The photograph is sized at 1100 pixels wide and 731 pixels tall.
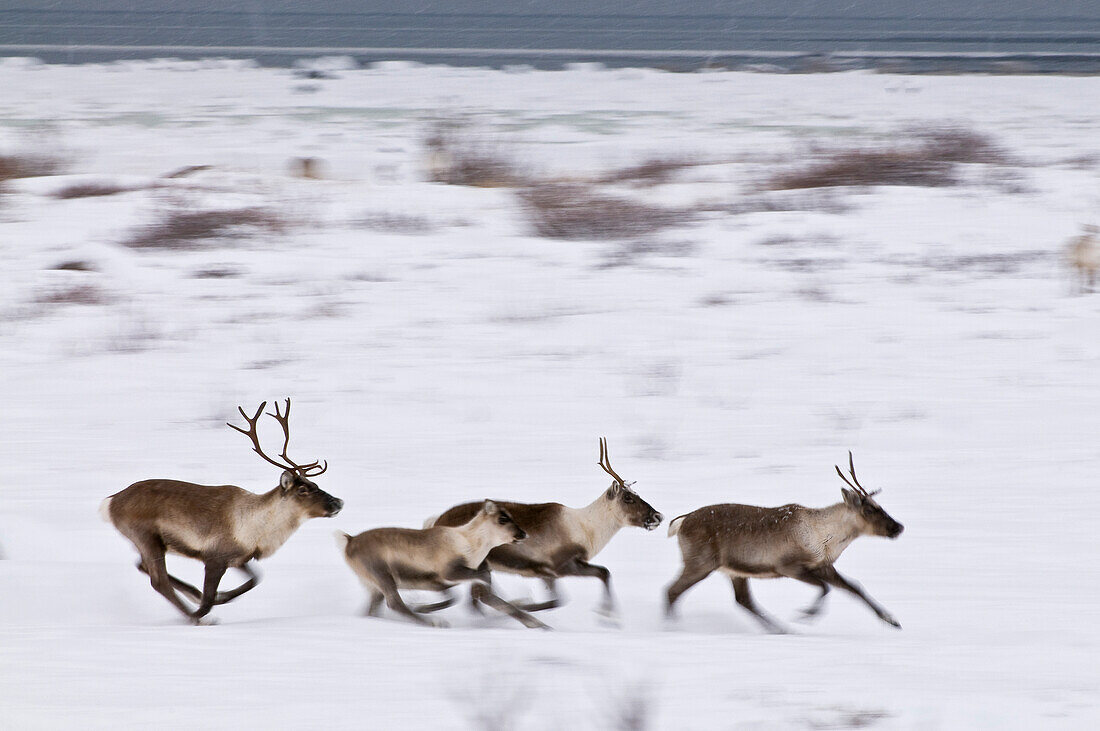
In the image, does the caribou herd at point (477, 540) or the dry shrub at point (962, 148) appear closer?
the caribou herd at point (477, 540)

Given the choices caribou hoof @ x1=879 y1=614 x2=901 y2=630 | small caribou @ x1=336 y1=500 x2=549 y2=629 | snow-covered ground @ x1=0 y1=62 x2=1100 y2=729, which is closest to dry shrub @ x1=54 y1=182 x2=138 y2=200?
snow-covered ground @ x1=0 y1=62 x2=1100 y2=729

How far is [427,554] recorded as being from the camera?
15.2 ft

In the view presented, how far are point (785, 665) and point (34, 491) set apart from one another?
432 centimetres

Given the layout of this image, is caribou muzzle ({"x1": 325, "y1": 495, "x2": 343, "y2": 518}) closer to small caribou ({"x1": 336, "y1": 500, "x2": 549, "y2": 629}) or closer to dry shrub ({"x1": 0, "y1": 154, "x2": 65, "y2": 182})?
small caribou ({"x1": 336, "y1": 500, "x2": 549, "y2": 629})

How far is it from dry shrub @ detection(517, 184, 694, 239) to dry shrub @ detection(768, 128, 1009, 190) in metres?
2.27

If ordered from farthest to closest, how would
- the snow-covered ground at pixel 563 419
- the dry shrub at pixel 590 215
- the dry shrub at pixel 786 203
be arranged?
the dry shrub at pixel 786 203, the dry shrub at pixel 590 215, the snow-covered ground at pixel 563 419

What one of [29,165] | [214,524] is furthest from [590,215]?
[214,524]

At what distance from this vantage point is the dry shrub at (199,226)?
14.2 m

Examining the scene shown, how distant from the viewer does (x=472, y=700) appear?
3768mm

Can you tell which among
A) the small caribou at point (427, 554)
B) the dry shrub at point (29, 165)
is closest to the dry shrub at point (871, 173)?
the dry shrub at point (29, 165)

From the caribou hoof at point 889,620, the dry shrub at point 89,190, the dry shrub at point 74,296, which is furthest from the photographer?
the dry shrub at point 89,190

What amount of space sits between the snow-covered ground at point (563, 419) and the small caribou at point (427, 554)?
0.16m

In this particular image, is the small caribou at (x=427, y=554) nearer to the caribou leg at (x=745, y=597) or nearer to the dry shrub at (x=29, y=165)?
the caribou leg at (x=745, y=597)

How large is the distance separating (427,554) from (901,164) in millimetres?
15521
